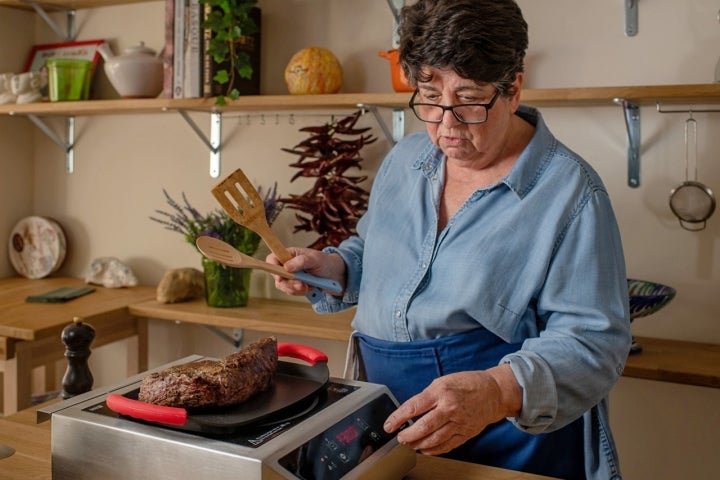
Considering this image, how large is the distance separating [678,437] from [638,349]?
0.35 metres

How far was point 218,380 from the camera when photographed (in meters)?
0.95

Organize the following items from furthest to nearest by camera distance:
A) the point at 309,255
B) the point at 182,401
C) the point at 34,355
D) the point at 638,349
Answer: the point at 34,355 → the point at 638,349 → the point at 309,255 → the point at 182,401

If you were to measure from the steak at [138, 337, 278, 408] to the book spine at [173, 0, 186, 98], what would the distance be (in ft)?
5.00

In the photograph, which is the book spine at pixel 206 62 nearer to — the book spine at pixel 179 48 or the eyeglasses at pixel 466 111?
the book spine at pixel 179 48

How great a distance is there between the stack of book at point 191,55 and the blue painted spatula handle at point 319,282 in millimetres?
1090

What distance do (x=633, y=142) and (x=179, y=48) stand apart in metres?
1.28

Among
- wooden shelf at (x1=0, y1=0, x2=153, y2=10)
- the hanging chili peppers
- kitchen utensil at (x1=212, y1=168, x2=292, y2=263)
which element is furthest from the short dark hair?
wooden shelf at (x1=0, y1=0, x2=153, y2=10)

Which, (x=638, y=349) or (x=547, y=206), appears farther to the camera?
(x=638, y=349)

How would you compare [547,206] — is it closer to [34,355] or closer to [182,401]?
[182,401]

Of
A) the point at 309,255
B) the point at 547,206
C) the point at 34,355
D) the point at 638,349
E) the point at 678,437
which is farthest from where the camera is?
the point at 34,355

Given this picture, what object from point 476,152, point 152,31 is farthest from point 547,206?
point 152,31

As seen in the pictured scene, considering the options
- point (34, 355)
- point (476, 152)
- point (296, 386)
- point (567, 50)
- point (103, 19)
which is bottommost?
point (34, 355)

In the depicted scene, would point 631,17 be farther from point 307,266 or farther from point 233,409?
point 233,409

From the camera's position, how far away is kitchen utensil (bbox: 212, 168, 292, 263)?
1.25m
